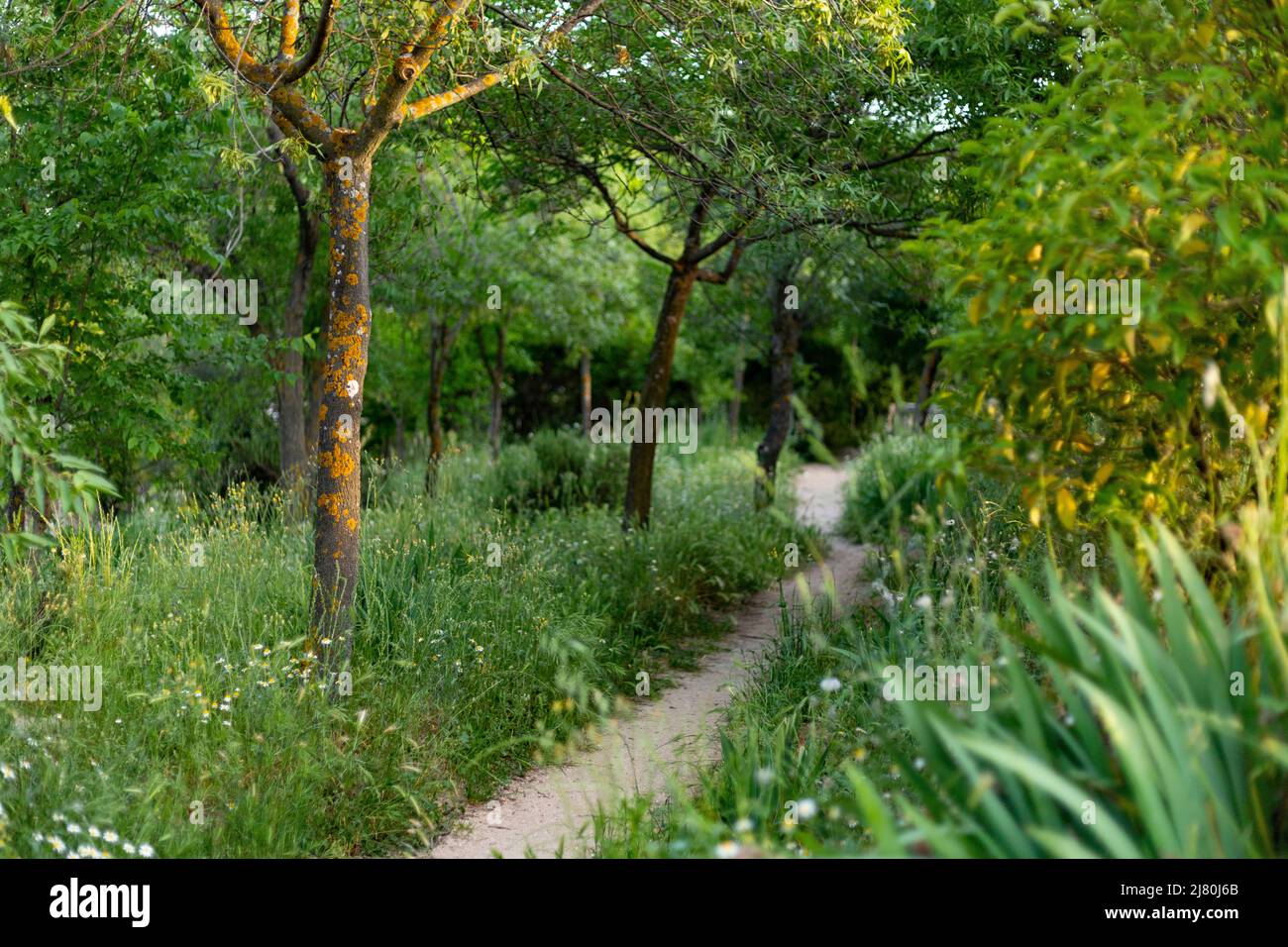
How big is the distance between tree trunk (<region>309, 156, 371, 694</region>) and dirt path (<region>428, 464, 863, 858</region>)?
3.96ft

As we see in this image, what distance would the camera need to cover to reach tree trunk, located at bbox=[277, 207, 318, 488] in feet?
32.5

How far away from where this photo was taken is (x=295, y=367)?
395 inches

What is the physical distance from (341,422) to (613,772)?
242 centimetres

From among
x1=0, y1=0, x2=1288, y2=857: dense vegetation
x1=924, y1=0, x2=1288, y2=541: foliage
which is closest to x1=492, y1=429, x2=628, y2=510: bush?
x1=0, y1=0, x2=1288, y2=857: dense vegetation

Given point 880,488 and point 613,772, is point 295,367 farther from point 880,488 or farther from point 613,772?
point 613,772

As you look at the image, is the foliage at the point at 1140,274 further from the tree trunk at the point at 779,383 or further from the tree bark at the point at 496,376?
the tree bark at the point at 496,376

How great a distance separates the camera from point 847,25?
681 cm

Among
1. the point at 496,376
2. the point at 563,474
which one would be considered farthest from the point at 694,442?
the point at 496,376

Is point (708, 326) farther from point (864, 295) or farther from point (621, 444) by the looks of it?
point (621, 444)

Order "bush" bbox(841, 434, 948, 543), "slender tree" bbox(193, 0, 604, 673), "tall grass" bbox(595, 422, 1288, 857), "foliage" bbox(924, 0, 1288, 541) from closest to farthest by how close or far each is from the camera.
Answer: "tall grass" bbox(595, 422, 1288, 857) < "foliage" bbox(924, 0, 1288, 541) < "slender tree" bbox(193, 0, 604, 673) < "bush" bbox(841, 434, 948, 543)

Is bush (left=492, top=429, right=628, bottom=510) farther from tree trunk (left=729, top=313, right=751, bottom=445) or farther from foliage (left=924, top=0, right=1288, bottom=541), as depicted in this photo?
foliage (left=924, top=0, right=1288, bottom=541)

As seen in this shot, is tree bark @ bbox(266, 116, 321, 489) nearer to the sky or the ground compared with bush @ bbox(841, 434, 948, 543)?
nearer to the sky

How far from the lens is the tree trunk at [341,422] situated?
5.52m
